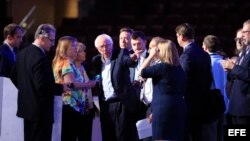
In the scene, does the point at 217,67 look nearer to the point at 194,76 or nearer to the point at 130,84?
the point at 194,76

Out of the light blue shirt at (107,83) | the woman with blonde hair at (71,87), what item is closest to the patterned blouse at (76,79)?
the woman with blonde hair at (71,87)

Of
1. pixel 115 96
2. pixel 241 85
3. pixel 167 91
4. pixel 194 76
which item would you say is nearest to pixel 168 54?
pixel 167 91

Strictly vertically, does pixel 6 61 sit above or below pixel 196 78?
above

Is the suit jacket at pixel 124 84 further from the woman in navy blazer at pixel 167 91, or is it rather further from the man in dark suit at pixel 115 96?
the woman in navy blazer at pixel 167 91

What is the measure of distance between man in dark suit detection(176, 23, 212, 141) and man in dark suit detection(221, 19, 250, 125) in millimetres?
290

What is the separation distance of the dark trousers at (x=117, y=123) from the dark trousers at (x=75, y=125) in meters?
0.15

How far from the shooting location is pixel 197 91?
20.0 ft

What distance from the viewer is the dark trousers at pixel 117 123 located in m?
6.45

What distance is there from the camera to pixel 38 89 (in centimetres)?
577

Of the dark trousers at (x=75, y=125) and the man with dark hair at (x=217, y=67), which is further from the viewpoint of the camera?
the man with dark hair at (x=217, y=67)

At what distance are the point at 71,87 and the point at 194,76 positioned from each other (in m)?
1.10

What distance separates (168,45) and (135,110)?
954 millimetres

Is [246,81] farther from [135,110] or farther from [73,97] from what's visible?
[73,97]

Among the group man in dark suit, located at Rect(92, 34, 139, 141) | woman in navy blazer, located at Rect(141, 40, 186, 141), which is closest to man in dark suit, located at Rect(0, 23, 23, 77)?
man in dark suit, located at Rect(92, 34, 139, 141)
